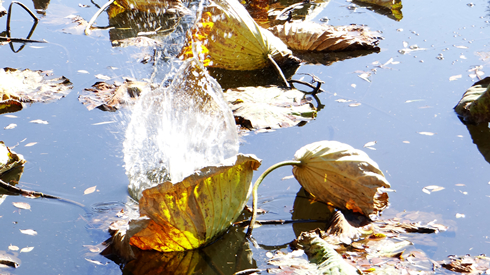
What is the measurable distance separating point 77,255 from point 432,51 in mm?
3496

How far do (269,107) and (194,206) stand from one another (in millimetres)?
1444

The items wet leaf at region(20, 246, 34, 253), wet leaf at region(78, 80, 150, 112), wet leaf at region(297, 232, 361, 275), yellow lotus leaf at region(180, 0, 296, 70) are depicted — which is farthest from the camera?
yellow lotus leaf at region(180, 0, 296, 70)

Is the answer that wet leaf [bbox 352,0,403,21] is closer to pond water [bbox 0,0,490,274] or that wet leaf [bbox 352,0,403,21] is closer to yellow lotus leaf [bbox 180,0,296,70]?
pond water [bbox 0,0,490,274]

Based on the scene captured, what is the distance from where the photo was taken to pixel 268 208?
234cm

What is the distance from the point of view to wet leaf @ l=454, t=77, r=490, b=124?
302 centimetres

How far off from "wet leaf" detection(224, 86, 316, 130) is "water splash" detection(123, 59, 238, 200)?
19 cm

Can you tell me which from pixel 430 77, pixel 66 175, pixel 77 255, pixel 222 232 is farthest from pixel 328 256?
pixel 430 77

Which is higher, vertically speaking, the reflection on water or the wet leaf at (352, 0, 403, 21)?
the wet leaf at (352, 0, 403, 21)

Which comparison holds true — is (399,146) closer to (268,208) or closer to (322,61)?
(268,208)

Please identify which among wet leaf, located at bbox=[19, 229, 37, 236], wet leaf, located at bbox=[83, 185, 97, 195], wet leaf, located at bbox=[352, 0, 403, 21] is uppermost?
wet leaf, located at bbox=[352, 0, 403, 21]

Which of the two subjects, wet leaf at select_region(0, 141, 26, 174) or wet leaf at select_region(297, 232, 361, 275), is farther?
wet leaf at select_region(0, 141, 26, 174)

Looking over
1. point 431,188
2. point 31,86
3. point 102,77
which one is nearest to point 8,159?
point 31,86

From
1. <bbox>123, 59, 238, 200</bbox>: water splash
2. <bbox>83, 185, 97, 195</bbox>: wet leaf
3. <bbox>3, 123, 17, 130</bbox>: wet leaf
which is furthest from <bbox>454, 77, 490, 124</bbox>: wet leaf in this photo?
Answer: <bbox>3, 123, 17, 130</bbox>: wet leaf

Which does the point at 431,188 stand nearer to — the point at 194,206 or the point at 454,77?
the point at 194,206
